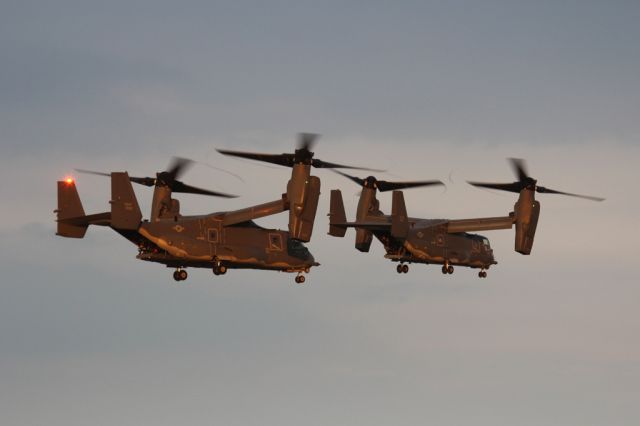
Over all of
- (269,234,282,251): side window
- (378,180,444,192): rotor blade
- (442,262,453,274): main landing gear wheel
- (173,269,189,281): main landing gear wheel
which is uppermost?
(378,180,444,192): rotor blade

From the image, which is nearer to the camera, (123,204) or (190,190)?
(123,204)

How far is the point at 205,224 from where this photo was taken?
350ft

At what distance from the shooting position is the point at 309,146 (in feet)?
344

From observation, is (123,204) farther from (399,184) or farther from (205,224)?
(399,184)

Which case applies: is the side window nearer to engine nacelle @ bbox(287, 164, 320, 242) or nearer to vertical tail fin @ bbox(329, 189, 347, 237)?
vertical tail fin @ bbox(329, 189, 347, 237)

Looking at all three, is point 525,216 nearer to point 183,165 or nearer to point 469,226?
point 469,226

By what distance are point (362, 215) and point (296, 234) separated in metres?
20.4

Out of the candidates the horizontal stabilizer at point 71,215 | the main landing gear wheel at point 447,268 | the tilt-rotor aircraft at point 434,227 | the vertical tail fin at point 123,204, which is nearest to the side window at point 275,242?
the tilt-rotor aircraft at point 434,227

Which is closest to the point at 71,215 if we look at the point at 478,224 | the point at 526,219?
the point at 478,224

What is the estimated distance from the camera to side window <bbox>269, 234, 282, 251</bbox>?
110875 mm

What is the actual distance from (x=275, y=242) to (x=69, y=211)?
14832 millimetres

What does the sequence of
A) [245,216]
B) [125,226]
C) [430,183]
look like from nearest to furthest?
[125,226]
[245,216]
[430,183]

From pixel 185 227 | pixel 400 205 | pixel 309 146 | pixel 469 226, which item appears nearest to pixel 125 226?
pixel 185 227

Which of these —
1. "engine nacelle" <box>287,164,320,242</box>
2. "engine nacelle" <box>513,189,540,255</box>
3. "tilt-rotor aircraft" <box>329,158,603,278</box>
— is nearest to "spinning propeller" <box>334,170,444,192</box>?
"tilt-rotor aircraft" <box>329,158,603,278</box>
